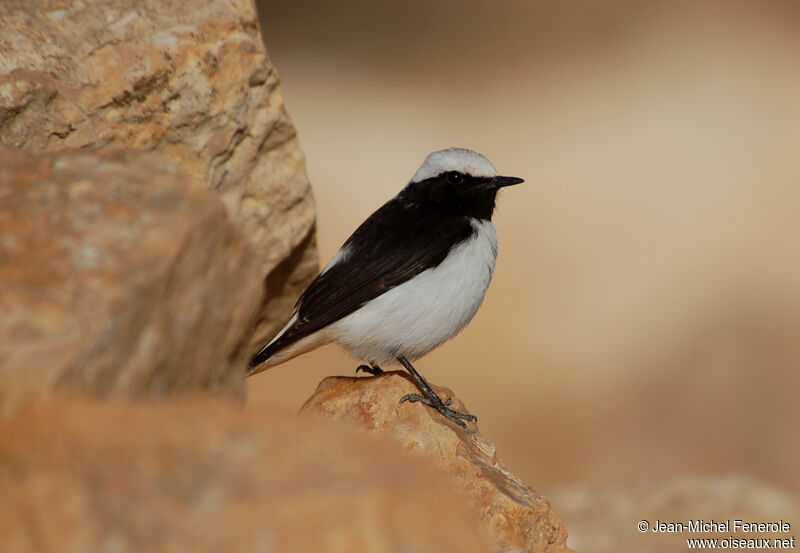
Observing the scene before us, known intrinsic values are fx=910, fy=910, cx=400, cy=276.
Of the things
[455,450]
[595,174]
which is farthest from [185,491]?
[595,174]

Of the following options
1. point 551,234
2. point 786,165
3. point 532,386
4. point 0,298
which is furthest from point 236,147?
point 786,165

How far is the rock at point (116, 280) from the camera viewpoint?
7.62ft

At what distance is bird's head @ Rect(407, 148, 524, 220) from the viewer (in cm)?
521

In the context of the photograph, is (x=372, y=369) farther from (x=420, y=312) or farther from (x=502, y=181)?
(x=502, y=181)

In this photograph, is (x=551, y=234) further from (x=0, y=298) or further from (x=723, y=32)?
(x=0, y=298)

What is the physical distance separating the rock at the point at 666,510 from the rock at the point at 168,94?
10.1 feet

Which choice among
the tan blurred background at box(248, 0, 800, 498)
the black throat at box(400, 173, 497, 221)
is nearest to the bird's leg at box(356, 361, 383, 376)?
the black throat at box(400, 173, 497, 221)

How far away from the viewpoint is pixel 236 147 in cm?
525

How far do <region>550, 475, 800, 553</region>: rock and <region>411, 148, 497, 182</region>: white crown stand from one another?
2753 mm

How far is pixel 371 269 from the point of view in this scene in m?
4.77

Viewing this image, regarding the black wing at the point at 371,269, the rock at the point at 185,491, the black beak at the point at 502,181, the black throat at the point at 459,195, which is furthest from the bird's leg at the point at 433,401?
the rock at the point at 185,491

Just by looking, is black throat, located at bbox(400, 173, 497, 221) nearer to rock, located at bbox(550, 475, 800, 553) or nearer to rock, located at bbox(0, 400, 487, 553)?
rock, located at bbox(550, 475, 800, 553)

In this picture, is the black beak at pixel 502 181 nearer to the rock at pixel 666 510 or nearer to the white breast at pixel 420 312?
the white breast at pixel 420 312

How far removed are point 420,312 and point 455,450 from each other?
84cm
